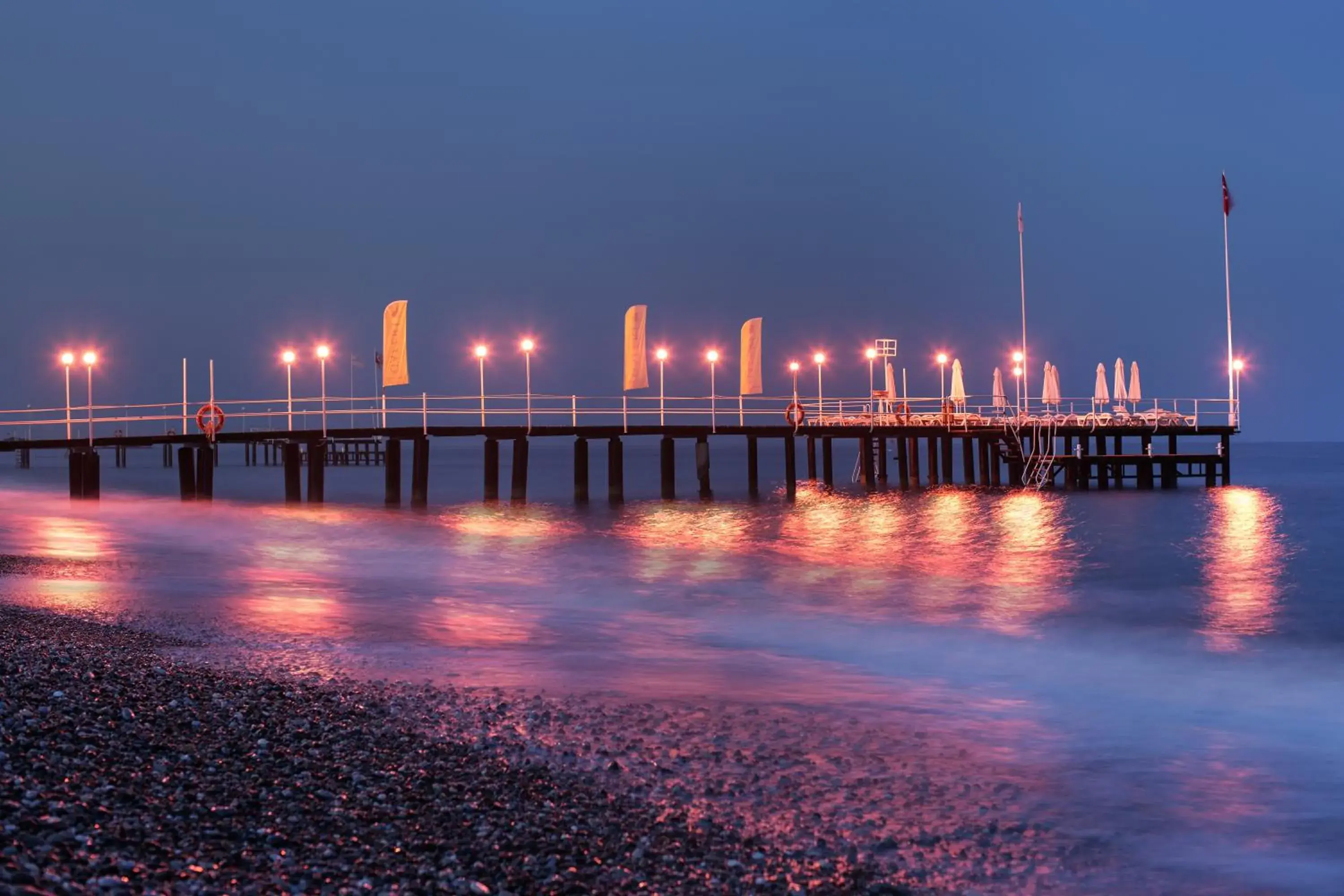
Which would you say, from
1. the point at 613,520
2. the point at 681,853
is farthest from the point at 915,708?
the point at 613,520

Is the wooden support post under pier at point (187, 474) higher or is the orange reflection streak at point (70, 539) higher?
the wooden support post under pier at point (187, 474)

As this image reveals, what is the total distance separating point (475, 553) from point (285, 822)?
821 inches

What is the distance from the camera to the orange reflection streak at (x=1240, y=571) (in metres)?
18.5

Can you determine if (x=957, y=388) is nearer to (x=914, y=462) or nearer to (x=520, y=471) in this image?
(x=914, y=462)

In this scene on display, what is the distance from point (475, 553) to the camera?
89.1 feet

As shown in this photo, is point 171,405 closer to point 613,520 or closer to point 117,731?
point 613,520

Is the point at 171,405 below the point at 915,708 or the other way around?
the other way around

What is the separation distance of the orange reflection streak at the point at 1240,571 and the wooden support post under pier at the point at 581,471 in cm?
2189

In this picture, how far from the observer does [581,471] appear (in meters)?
44.8

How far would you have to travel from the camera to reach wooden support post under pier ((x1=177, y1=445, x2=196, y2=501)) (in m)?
40.6

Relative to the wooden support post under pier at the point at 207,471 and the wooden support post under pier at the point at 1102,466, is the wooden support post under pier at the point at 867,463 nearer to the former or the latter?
the wooden support post under pier at the point at 1102,466

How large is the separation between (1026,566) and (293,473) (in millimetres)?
25975

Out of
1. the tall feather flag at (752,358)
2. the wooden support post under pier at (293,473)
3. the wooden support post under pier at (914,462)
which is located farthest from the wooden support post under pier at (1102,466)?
the wooden support post under pier at (293,473)

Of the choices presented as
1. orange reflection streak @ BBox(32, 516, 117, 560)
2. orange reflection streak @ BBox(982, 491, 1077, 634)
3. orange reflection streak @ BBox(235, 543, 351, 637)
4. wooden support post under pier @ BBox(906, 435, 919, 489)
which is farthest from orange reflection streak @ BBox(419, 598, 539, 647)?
wooden support post under pier @ BBox(906, 435, 919, 489)
